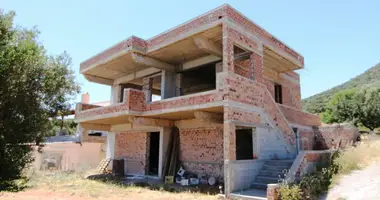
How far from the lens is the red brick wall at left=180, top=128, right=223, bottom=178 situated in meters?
12.5

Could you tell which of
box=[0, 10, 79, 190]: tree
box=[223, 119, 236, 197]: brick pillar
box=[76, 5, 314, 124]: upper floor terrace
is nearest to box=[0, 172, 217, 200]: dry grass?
box=[223, 119, 236, 197]: brick pillar

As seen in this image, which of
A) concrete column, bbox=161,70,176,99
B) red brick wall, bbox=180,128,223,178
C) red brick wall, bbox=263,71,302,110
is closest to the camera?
red brick wall, bbox=180,128,223,178

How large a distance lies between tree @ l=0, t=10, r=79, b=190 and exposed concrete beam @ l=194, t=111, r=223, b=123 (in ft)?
18.0

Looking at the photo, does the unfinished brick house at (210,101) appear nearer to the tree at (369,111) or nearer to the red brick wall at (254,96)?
the red brick wall at (254,96)

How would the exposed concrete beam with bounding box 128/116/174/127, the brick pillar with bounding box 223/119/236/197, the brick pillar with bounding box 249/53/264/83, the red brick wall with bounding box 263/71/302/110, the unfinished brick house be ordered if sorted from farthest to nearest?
the red brick wall with bounding box 263/71/302/110
the exposed concrete beam with bounding box 128/116/174/127
the brick pillar with bounding box 249/53/264/83
the unfinished brick house
the brick pillar with bounding box 223/119/236/197

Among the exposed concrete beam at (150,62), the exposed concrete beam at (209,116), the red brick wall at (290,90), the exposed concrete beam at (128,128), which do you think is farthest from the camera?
the red brick wall at (290,90)

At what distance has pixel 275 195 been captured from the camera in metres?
7.89

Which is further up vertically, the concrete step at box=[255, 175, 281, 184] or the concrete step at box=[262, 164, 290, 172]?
the concrete step at box=[262, 164, 290, 172]

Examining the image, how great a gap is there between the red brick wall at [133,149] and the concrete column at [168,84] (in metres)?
2.80

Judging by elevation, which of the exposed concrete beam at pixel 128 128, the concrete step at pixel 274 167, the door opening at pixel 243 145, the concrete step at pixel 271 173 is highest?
the exposed concrete beam at pixel 128 128

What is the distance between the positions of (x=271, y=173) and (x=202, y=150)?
12.4 ft

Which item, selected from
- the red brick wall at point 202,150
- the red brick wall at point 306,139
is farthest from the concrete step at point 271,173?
the red brick wall at point 306,139

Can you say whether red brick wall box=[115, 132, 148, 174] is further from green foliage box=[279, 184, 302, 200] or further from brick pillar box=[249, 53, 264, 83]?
green foliage box=[279, 184, 302, 200]

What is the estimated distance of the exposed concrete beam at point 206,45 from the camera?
37.3 ft
